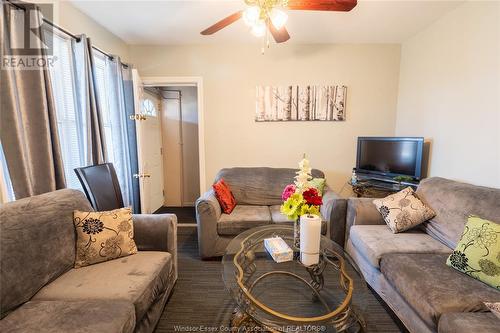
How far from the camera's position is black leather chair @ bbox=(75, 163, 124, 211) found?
6.71 ft

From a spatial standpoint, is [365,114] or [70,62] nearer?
[70,62]

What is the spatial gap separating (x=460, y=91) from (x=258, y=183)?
236cm

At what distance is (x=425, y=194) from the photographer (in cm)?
233

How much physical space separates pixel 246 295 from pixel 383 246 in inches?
49.4

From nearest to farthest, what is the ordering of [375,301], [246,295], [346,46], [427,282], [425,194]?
[246,295], [427,282], [375,301], [425,194], [346,46]

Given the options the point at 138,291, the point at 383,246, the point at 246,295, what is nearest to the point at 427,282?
the point at 383,246

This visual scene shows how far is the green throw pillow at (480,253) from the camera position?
1.44 m

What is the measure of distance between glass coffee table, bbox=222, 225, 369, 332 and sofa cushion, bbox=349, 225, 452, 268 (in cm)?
33

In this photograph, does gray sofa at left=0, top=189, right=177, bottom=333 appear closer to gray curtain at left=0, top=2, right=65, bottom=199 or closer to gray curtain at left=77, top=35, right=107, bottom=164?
gray curtain at left=0, top=2, right=65, bottom=199

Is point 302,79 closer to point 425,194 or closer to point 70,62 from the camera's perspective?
point 425,194

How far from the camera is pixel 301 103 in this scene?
3.35 m

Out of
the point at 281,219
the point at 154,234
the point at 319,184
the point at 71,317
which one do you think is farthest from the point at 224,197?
the point at 71,317

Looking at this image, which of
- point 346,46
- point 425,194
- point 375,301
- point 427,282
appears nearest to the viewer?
point 427,282

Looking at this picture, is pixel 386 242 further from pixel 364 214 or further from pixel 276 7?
pixel 276 7
